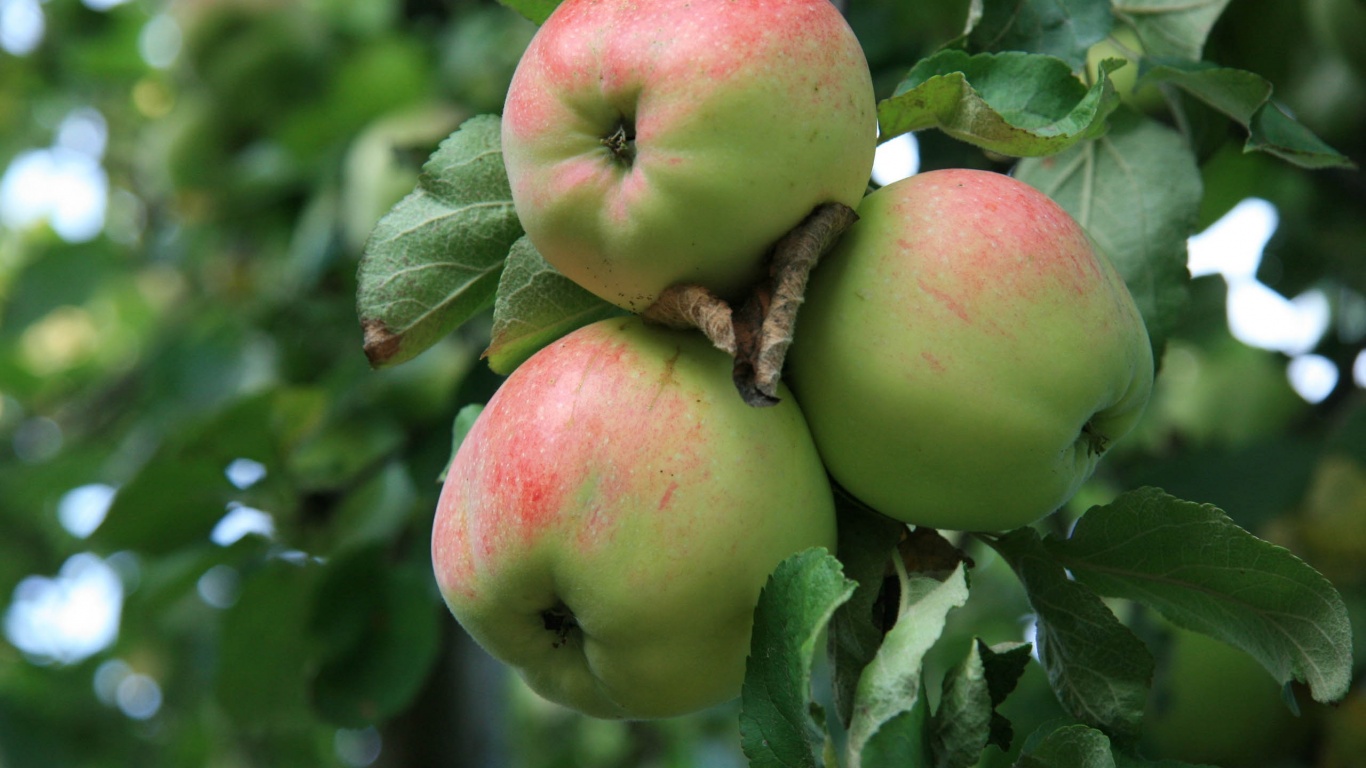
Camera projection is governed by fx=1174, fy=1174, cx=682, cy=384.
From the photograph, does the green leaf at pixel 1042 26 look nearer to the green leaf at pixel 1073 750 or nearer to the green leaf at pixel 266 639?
Answer: the green leaf at pixel 1073 750

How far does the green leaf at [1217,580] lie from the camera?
0.67m

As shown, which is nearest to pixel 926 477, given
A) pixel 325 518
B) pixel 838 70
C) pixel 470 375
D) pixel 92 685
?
pixel 838 70

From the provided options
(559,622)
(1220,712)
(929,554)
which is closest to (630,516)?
(559,622)

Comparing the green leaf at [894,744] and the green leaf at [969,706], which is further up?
the green leaf at [894,744]

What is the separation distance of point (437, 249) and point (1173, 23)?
657mm

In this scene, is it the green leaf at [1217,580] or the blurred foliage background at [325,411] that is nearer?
the green leaf at [1217,580]

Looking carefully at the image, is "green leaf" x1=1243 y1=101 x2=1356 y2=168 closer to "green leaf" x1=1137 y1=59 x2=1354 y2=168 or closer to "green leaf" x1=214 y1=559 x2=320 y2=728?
"green leaf" x1=1137 y1=59 x2=1354 y2=168

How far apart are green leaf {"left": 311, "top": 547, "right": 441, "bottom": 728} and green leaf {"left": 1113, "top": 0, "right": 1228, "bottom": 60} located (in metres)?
0.86

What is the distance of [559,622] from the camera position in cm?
68

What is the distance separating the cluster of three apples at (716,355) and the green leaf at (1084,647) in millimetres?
59

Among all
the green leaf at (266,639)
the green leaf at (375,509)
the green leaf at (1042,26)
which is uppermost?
the green leaf at (1042,26)

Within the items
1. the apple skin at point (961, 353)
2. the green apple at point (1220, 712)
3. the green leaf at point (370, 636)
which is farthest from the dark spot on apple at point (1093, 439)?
the green apple at point (1220, 712)

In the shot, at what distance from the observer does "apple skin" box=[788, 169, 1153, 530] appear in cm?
63

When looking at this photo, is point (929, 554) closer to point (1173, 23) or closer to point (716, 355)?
point (716, 355)
